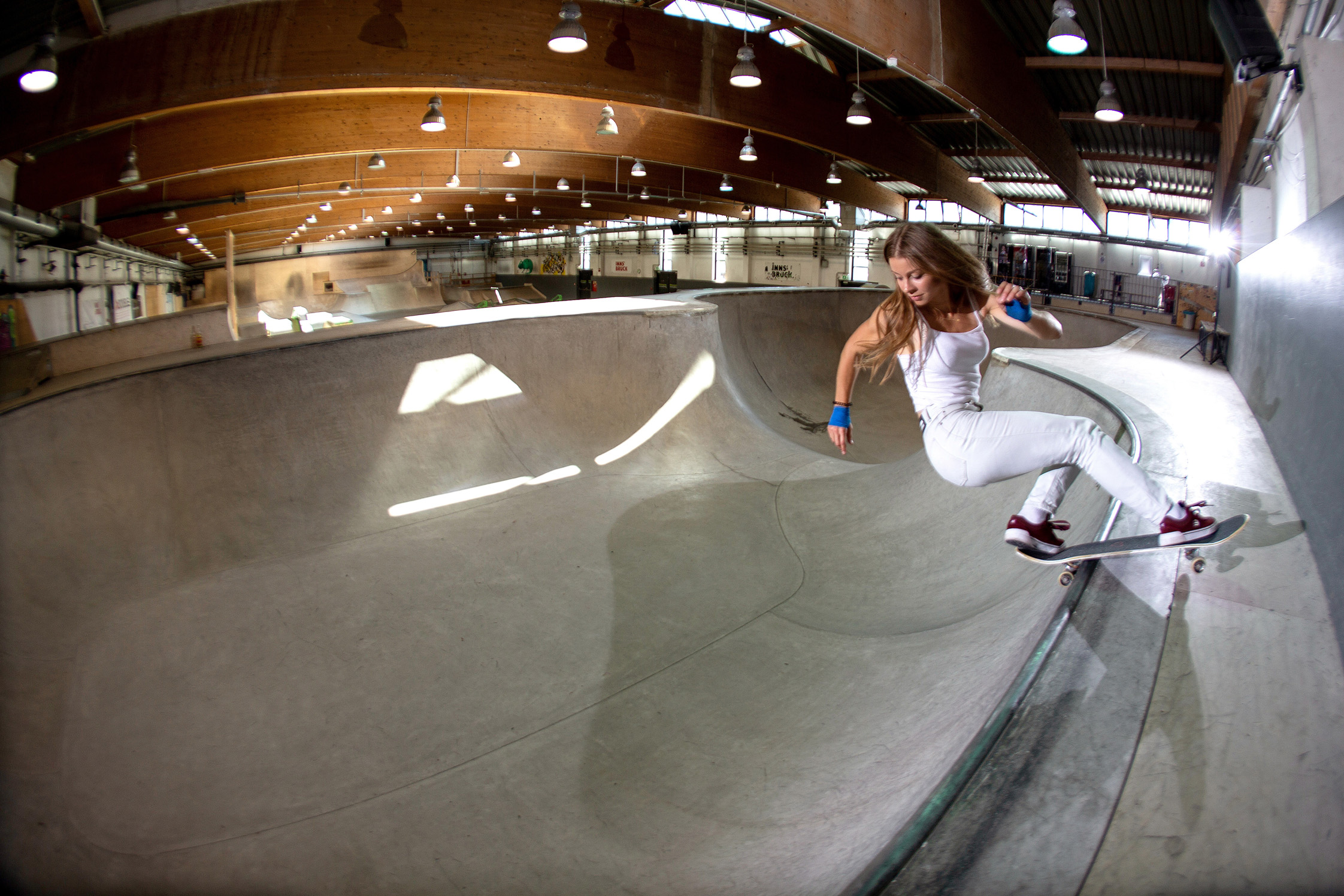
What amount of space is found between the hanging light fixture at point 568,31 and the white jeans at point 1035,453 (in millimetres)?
5489

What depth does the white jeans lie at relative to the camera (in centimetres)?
238

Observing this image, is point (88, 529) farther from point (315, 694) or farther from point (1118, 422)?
point (1118, 422)

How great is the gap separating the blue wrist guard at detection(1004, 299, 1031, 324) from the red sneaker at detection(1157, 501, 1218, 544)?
0.81 meters

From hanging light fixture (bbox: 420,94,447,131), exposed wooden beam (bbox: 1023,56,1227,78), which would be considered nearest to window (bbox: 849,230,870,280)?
exposed wooden beam (bbox: 1023,56,1227,78)

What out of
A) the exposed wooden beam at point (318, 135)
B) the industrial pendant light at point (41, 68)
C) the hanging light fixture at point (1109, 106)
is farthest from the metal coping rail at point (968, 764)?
the exposed wooden beam at point (318, 135)

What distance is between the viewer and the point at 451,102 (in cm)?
1233

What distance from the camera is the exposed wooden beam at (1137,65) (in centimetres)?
999

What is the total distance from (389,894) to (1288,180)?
26.4 ft

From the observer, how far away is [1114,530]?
2.73m

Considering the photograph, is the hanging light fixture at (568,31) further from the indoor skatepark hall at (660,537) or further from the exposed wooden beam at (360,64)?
the exposed wooden beam at (360,64)

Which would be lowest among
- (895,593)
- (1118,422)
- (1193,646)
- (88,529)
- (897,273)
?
(895,593)

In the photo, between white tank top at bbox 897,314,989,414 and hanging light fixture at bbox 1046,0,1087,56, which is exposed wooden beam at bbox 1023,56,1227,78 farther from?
white tank top at bbox 897,314,989,414

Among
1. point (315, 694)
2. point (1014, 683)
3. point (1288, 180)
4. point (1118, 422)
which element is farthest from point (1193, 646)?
point (1288, 180)

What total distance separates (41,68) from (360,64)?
3.35 metres
